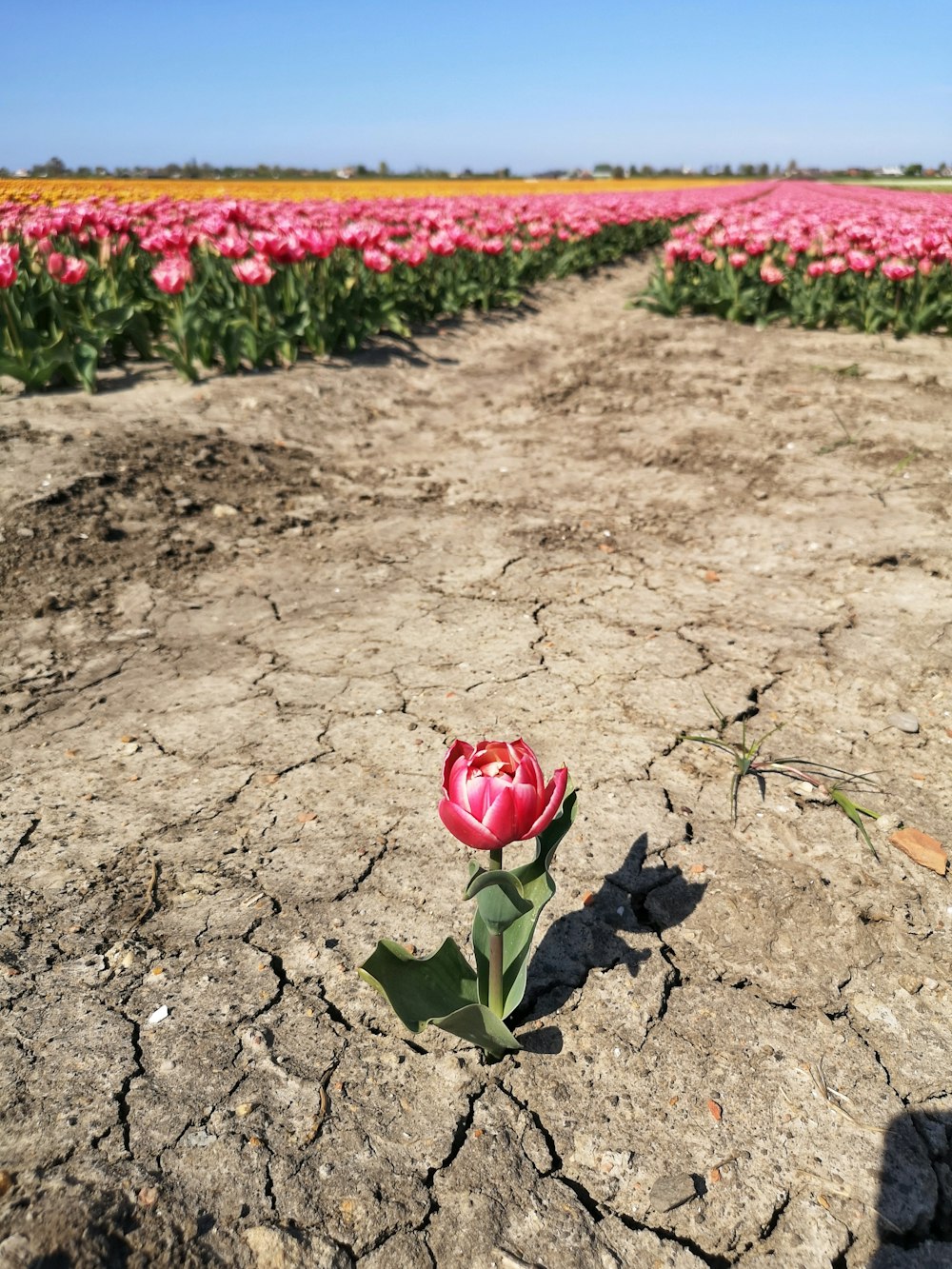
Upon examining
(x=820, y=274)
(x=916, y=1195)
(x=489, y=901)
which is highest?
(x=820, y=274)

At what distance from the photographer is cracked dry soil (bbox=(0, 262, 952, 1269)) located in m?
1.36

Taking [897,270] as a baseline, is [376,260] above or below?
above

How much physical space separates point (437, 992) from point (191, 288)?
588 centimetres

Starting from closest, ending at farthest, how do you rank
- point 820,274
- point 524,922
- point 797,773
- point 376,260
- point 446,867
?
point 524,922 → point 446,867 → point 797,773 → point 376,260 → point 820,274

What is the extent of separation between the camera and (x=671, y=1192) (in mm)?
1376

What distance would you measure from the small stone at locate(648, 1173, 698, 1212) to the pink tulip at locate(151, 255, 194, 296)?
5489 millimetres

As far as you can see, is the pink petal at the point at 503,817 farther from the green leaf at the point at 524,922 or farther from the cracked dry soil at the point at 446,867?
the cracked dry soil at the point at 446,867

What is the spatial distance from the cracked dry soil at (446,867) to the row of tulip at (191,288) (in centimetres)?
90

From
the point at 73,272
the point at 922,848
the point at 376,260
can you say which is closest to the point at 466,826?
the point at 922,848

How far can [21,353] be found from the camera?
16.4 feet

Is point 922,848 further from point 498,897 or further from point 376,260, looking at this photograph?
point 376,260

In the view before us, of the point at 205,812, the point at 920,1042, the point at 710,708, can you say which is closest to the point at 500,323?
the point at 710,708

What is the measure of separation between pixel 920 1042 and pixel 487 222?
9.94 metres

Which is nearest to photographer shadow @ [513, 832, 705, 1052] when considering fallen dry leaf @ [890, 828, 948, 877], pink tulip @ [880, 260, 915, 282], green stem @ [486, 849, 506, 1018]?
green stem @ [486, 849, 506, 1018]
